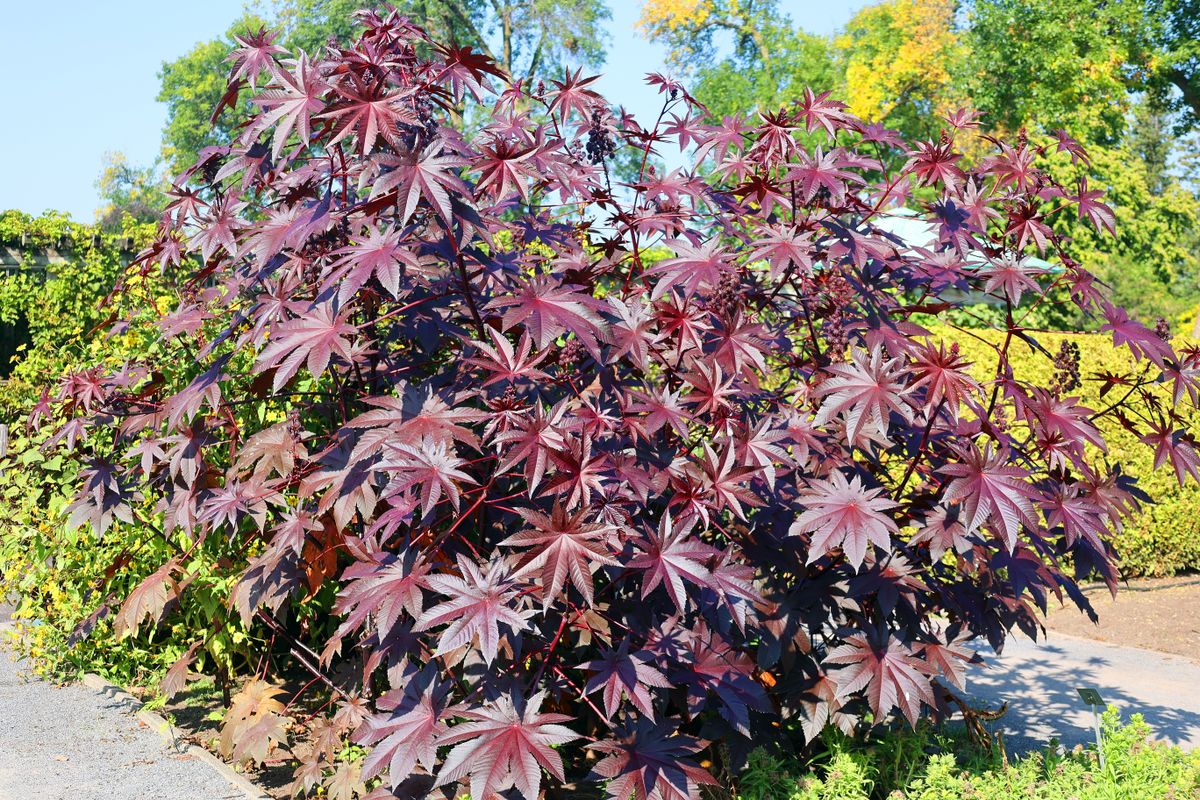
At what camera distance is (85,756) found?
13.0 ft

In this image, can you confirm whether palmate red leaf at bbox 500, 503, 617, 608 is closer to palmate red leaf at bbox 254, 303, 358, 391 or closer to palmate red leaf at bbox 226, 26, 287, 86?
palmate red leaf at bbox 254, 303, 358, 391

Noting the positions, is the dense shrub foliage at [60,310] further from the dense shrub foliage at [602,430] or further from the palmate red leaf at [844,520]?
the palmate red leaf at [844,520]

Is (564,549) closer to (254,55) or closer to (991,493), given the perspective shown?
(991,493)

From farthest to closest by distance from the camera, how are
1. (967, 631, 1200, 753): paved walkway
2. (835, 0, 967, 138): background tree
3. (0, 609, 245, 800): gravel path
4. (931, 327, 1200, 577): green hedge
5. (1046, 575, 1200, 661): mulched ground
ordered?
(835, 0, 967, 138): background tree, (931, 327, 1200, 577): green hedge, (1046, 575, 1200, 661): mulched ground, (967, 631, 1200, 753): paved walkway, (0, 609, 245, 800): gravel path

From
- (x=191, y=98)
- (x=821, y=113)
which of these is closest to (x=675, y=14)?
(x=191, y=98)

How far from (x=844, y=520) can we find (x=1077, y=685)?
11.9 ft

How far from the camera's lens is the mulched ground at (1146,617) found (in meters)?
6.53

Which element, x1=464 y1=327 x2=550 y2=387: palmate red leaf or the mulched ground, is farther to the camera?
the mulched ground

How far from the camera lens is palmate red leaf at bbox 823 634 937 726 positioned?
2.99 meters

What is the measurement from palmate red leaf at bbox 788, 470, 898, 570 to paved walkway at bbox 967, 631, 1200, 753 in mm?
2143

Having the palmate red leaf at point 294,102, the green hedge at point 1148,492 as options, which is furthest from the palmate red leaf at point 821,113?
the green hedge at point 1148,492

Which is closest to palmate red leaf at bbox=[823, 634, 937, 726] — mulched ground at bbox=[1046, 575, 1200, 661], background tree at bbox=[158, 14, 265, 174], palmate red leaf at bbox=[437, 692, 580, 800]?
palmate red leaf at bbox=[437, 692, 580, 800]

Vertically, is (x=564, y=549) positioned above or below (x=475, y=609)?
above

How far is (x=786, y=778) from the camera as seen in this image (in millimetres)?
3215
